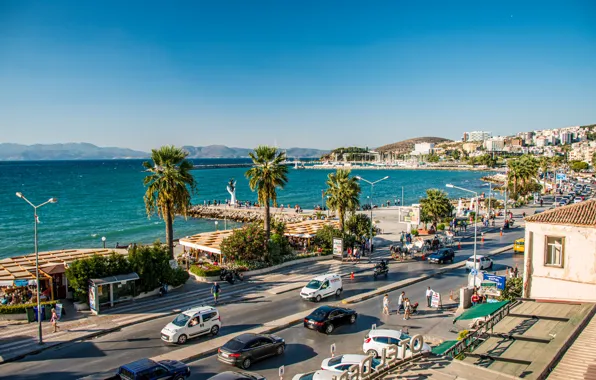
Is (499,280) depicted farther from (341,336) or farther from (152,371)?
(152,371)

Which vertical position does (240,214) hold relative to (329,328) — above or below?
below

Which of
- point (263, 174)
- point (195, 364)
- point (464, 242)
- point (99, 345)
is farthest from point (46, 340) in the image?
point (464, 242)

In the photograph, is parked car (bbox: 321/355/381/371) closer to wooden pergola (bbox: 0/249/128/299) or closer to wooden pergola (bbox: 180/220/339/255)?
wooden pergola (bbox: 0/249/128/299)

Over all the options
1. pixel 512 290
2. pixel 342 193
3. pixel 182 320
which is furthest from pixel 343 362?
pixel 342 193

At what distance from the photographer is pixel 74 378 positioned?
55.8 feet

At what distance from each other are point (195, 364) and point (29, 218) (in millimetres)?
77811

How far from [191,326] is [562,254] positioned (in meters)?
17.8

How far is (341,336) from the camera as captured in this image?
21.8 meters

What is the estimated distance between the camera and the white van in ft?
90.0

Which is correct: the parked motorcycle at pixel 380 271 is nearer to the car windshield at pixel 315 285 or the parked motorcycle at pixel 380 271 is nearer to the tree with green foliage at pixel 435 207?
the car windshield at pixel 315 285

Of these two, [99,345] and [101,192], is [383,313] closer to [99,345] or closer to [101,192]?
[99,345]

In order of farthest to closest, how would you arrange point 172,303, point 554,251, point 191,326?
point 172,303, point 554,251, point 191,326

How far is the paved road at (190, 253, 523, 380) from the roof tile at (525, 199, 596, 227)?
7.08m

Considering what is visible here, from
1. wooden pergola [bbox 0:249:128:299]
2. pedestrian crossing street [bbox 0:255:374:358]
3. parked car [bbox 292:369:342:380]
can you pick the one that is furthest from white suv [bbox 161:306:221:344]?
wooden pergola [bbox 0:249:128:299]
